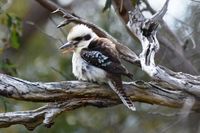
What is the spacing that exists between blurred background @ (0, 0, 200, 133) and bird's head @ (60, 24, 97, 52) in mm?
328

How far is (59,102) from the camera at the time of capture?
3.51 m

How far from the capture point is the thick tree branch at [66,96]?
3432 millimetres

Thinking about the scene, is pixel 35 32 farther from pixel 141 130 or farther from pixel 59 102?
pixel 59 102

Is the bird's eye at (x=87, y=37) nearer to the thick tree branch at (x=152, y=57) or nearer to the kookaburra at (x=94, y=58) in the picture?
the kookaburra at (x=94, y=58)

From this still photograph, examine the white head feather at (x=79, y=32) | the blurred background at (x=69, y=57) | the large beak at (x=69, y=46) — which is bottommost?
the blurred background at (x=69, y=57)

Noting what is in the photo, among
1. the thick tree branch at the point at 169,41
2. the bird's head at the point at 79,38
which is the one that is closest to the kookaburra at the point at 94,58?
the bird's head at the point at 79,38

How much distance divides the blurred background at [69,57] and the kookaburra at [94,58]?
35cm

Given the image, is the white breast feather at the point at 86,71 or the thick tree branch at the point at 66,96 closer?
the thick tree branch at the point at 66,96

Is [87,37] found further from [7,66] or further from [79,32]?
[7,66]

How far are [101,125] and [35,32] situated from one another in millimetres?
1920

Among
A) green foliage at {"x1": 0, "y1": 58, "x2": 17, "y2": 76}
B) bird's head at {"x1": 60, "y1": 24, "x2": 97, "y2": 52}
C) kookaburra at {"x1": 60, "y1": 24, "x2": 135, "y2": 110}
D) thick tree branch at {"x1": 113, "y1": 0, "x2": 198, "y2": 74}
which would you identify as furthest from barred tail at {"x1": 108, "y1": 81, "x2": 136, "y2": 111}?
green foliage at {"x1": 0, "y1": 58, "x2": 17, "y2": 76}

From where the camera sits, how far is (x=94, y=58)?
3.85 meters

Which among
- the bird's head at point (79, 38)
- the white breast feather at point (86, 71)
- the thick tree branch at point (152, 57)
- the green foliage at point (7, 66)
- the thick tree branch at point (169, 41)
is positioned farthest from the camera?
the green foliage at point (7, 66)

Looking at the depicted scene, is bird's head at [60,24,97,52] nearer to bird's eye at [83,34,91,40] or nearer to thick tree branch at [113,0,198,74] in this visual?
bird's eye at [83,34,91,40]
